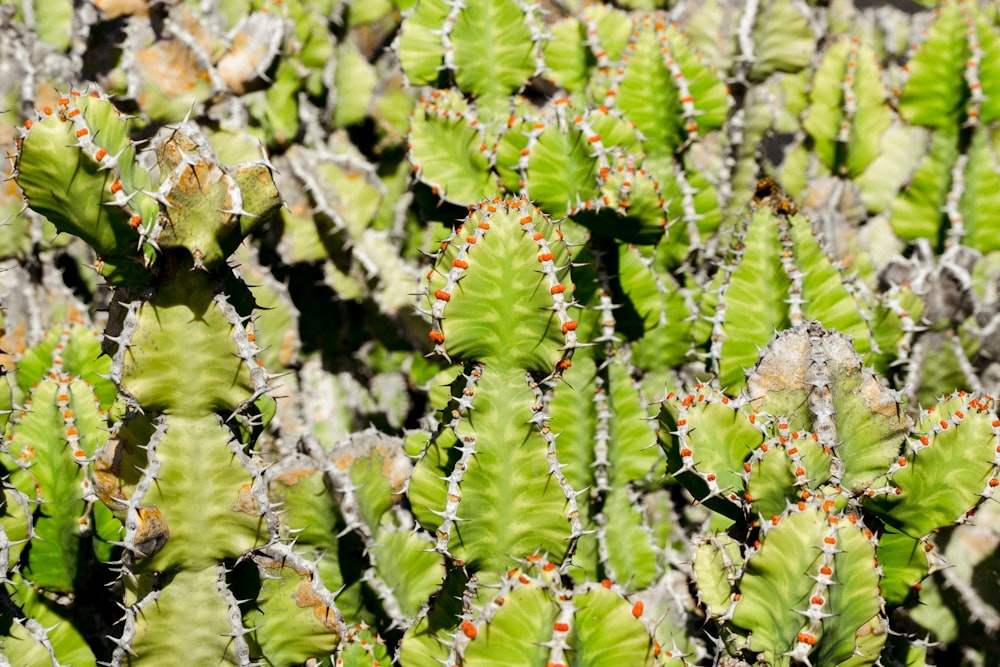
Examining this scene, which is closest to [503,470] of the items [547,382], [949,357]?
[547,382]

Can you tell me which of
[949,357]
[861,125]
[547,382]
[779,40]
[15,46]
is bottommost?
[949,357]

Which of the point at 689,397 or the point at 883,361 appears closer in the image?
the point at 689,397

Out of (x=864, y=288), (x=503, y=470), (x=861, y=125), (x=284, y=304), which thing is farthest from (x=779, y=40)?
(x=503, y=470)

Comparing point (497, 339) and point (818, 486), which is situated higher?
point (497, 339)

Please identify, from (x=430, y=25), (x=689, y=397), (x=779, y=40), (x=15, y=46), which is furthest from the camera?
(x=779, y=40)

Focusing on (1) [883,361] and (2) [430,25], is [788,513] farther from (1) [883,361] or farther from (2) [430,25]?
(2) [430,25]

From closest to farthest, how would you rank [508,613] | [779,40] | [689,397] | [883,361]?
[508,613]
[689,397]
[883,361]
[779,40]

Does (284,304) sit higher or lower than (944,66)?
lower
